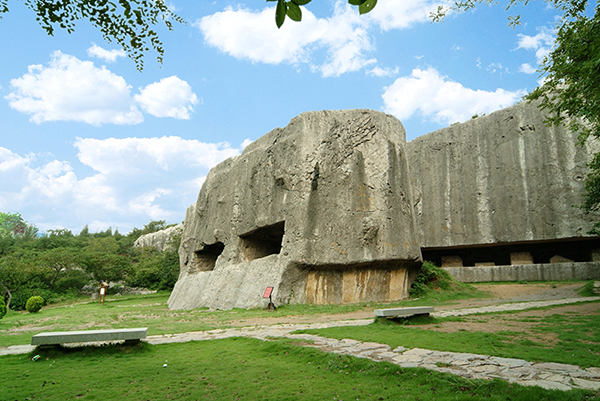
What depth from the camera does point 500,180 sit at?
21.2 meters

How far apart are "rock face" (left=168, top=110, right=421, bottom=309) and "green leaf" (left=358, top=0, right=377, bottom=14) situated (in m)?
11.3

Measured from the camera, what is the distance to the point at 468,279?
21344 mm

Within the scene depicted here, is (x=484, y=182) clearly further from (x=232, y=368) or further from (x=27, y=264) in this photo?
(x=27, y=264)

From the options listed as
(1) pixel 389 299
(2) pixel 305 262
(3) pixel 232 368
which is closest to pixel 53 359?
(3) pixel 232 368

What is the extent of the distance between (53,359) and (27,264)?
27.7 metres

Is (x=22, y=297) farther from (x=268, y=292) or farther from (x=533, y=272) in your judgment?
(x=533, y=272)

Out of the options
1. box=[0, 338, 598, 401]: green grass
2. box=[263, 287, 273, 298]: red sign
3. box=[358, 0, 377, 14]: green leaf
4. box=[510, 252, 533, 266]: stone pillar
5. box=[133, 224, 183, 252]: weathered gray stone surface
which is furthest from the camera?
box=[133, 224, 183, 252]: weathered gray stone surface

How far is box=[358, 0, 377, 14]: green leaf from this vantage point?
200 cm

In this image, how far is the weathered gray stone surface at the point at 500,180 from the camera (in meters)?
18.8

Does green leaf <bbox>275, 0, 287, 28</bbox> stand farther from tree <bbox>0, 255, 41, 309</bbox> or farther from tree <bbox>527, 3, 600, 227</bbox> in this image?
tree <bbox>0, 255, 41, 309</bbox>

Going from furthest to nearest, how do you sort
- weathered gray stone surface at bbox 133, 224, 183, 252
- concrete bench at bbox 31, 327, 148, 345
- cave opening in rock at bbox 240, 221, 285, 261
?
weathered gray stone surface at bbox 133, 224, 183, 252 < cave opening in rock at bbox 240, 221, 285, 261 < concrete bench at bbox 31, 327, 148, 345

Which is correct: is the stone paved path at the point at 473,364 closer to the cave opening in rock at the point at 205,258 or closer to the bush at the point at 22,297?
the cave opening in rock at the point at 205,258

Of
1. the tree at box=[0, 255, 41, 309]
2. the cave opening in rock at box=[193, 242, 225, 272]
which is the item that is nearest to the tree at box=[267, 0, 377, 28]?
the cave opening in rock at box=[193, 242, 225, 272]

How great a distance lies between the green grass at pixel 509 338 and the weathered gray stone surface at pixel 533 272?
12.0 metres
